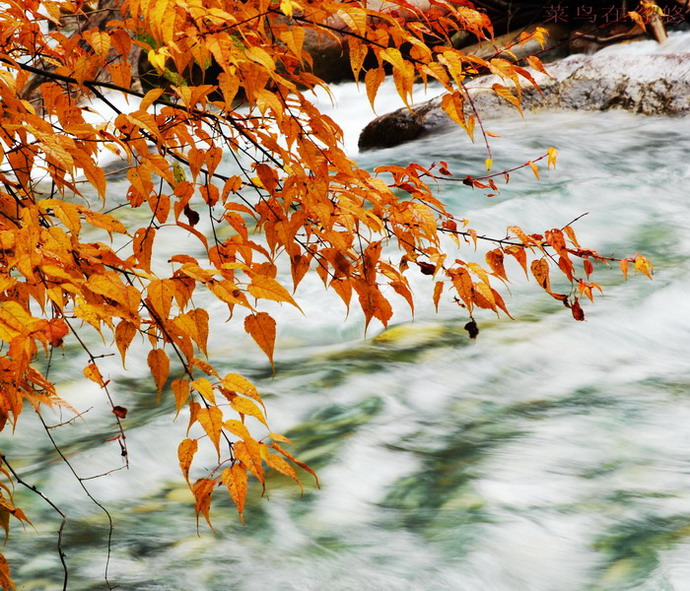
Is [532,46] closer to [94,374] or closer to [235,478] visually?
[94,374]

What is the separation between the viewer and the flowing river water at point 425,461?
2268 millimetres

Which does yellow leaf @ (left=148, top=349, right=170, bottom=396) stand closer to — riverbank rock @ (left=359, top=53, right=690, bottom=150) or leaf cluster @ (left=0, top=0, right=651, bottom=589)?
leaf cluster @ (left=0, top=0, right=651, bottom=589)

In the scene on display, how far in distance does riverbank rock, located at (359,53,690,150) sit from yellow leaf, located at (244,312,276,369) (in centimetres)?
660

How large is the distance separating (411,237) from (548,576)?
1.03 m

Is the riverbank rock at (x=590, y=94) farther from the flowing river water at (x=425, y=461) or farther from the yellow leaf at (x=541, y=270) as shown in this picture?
the yellow leaf at (x=541, y=270)

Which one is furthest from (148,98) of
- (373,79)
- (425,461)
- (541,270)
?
(425,461)

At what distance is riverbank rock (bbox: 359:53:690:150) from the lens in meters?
7.65

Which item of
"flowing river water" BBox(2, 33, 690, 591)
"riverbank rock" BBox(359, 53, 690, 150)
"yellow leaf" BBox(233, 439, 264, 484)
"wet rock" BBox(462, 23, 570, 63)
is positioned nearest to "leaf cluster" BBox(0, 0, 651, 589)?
"yellow leaf" BBox(233, 439, 264, 484)

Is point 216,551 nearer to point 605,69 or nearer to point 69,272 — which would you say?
point 69,272

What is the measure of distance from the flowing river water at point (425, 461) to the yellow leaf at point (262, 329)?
97cm

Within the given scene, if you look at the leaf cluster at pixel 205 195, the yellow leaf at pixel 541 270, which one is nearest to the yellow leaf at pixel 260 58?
the leaf cluster at pixel 205 195

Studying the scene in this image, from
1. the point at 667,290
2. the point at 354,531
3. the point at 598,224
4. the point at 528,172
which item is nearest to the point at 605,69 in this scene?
the point at 528,172

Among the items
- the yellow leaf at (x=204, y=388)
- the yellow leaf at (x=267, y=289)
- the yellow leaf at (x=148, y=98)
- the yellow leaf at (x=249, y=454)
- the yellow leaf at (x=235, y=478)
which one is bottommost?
the yellow leaf at (x=235, y=478)

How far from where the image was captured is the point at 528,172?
22.0 ft
